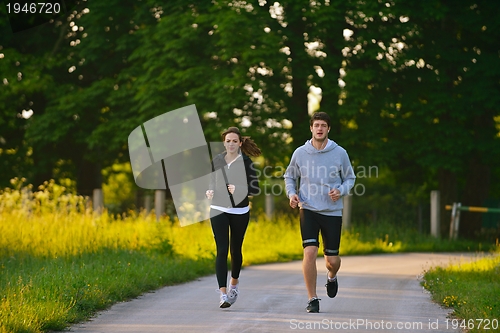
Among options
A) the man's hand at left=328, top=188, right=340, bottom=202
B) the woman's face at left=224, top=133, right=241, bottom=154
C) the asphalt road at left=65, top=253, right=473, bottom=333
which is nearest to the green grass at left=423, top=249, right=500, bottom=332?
the asphalt road at left=65, top=253, right=473, bottom=333

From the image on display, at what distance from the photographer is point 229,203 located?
9.81m

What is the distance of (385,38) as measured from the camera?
24.6 meters

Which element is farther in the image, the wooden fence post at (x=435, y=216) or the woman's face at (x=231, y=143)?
the wooden fence post at (x=435, y=216)

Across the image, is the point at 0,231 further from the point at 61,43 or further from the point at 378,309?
the point at 61,43

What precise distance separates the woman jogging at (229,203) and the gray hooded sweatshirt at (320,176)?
A: 1.97 ft

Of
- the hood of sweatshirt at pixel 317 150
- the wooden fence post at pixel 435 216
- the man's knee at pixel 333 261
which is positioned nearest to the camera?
the hood of sweatshirt at pixel 317 150

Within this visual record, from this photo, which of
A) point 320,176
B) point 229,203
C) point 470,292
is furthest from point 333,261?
point 470,292

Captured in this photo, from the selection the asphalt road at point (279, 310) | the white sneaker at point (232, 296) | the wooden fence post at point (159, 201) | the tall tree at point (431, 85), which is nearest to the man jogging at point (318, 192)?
the asphalt road at point (279, 310)

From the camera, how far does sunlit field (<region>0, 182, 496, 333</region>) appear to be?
8.70 m

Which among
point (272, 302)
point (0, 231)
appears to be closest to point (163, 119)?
point (0, 231)

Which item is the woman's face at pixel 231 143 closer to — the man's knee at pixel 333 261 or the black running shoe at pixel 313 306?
the man's knee at pixel 333 261

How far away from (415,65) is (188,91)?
6703 mm

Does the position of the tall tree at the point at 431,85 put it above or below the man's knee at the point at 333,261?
above

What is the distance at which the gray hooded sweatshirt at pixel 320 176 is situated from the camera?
9.34m
